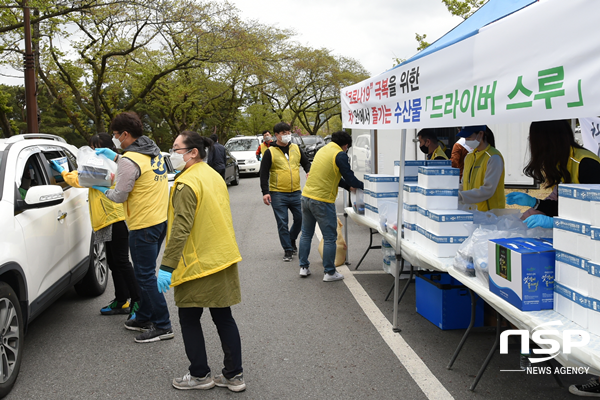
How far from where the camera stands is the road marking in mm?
3527

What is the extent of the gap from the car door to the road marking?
295 cm

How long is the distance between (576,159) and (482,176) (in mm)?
1661

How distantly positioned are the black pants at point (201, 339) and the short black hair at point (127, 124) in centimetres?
173

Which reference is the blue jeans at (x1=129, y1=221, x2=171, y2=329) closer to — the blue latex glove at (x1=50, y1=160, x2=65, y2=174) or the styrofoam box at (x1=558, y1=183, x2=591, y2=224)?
the blue latex glove at (x1=50, y1=160, x2=65, y2=174)

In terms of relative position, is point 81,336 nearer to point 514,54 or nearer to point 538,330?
point 538,330

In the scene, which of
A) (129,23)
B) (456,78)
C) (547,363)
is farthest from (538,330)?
(129,23)

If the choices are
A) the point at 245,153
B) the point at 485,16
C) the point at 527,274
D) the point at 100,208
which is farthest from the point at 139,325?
the point at 245,153

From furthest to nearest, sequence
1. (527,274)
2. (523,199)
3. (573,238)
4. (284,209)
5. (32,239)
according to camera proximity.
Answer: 1. (284,209)
2. (32,239)
3. (523,199)
4. (527,274)
5. (573,238)

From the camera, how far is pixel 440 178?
13.6 ft

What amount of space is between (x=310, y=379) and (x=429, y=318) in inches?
62.7

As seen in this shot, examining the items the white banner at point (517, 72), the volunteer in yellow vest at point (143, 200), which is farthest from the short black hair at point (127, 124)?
the white banner at point (517, 72)

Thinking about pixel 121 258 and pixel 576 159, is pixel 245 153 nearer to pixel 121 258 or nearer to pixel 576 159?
pixel 121 258

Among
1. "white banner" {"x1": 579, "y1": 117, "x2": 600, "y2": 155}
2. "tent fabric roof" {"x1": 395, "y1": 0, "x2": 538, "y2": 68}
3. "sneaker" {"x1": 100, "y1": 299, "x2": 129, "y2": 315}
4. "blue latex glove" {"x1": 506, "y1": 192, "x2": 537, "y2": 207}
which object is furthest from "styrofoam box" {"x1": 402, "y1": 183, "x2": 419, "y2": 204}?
"sneaker" {"x1": 100, "y1": 299, "x2": 129, "y2": 315}

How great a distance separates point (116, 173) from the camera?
4.41m
